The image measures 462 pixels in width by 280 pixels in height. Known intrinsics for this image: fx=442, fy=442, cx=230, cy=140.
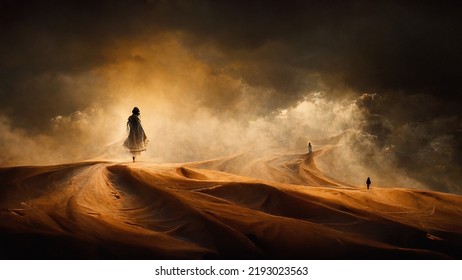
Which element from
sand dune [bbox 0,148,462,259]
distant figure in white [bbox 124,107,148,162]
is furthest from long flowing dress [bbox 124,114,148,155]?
sand dune [bbox 0,148,462,259]

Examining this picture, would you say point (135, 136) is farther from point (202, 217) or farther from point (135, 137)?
point (202, 217)

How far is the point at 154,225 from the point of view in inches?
226

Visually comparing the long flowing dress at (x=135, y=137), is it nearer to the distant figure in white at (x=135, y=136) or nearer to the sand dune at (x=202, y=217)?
the distant figure in white at (x=135, y=136)

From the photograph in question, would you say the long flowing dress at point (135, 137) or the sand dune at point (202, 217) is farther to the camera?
the long flowing dress at point (135, 137)

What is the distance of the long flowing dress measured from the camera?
24.2 feet

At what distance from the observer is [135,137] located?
741 centimetres

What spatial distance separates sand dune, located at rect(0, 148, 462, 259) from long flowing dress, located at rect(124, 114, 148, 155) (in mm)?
615

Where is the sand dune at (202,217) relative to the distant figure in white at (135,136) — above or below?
below

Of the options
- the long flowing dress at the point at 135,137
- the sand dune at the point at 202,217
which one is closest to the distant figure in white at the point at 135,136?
the long flowing dress at the point at 135,137

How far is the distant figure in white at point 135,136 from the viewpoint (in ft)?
24.2

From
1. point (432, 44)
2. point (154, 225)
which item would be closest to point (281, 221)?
point (154, 225)

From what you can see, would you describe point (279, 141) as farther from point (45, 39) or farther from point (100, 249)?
point (45, 39)

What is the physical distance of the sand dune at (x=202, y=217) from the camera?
545 cm
